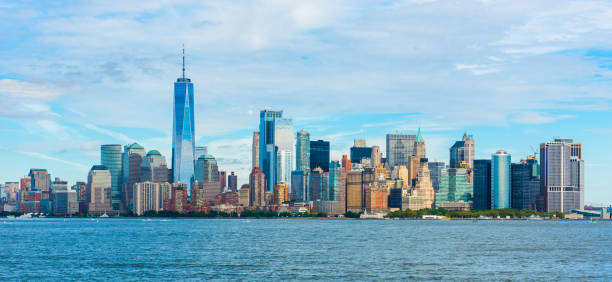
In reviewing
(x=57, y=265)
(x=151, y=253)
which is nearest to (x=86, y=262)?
(x=57, y=265)

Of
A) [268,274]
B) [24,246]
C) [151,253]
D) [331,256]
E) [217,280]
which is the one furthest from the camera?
[24,246]

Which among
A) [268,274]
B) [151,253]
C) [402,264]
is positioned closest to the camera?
[268,274]

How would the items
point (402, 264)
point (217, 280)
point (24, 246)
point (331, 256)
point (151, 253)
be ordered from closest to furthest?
point (217, 280)
point (402, 264)
point (331, 256)
point (151, 253)
point (24, 246)

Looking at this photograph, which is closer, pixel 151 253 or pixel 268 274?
pixel 268 274

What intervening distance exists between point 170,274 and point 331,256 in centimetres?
2931

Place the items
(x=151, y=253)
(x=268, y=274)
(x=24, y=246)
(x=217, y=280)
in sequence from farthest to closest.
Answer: (x=24, y=246)
(x=151, y=253)
(x=268, y=274)
(x=217, y=280)

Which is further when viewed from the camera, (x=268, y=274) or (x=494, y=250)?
(x=494, y=250)

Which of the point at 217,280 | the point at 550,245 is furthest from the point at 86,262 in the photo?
the point at 550,245

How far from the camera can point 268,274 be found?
8525 centimetres

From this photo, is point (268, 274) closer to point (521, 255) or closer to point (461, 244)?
point (521, 255)

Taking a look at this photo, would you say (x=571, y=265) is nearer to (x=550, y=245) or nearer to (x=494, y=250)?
(x=494, y=250)

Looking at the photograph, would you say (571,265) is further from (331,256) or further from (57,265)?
(57,265)

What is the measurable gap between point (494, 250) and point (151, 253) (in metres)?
52.6

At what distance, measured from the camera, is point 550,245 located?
139m
